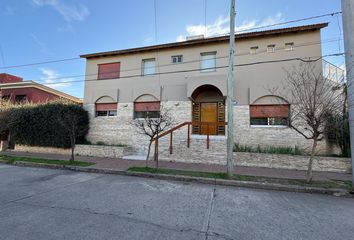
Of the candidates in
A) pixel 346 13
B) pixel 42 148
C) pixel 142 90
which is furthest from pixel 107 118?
pixel 346 13

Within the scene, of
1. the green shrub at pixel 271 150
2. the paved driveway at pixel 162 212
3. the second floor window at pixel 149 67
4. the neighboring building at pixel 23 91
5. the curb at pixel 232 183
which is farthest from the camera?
the neighboring building at pixel 23 91

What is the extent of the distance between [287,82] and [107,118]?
12.4 metres

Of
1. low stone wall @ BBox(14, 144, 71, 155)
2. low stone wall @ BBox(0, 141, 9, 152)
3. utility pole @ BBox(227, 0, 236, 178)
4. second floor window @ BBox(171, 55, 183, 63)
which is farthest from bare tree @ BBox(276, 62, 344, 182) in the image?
low stone wall @ BBox(0, 141, 9, 152)

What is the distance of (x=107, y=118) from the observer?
14.0 meters

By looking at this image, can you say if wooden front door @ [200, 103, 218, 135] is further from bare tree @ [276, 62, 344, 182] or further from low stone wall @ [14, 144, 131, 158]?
low stone wall @ [14, 144, 131, 158]

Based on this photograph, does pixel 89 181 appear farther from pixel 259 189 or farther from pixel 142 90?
pixel 142 90

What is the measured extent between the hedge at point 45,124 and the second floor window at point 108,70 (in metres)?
3.20

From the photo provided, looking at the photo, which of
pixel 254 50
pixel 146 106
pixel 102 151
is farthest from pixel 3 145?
pixel 254 50

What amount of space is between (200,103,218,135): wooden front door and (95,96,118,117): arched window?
6.63 m

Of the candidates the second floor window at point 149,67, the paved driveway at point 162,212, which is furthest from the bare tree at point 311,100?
the second floor window at point 149,67

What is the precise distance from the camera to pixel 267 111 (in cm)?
1123

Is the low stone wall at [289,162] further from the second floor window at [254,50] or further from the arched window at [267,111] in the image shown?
the second floor window at [254,50]

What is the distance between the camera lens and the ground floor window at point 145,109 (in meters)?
13.2

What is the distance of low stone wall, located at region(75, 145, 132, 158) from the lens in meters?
11.6
